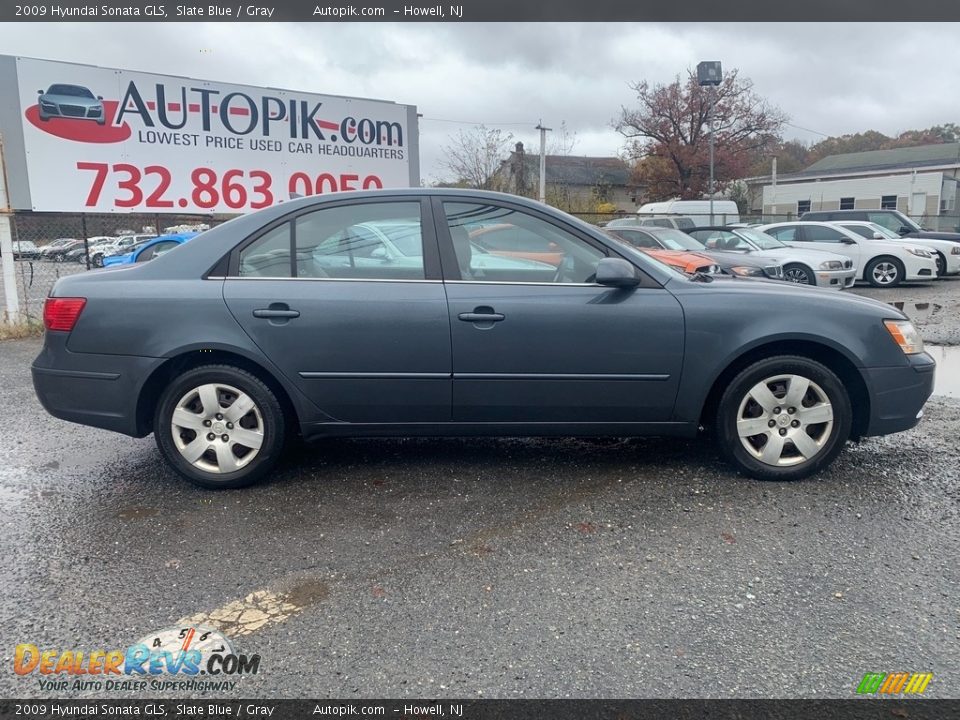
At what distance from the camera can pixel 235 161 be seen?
1121cm

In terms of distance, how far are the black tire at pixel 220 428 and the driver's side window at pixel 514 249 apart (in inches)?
52.0

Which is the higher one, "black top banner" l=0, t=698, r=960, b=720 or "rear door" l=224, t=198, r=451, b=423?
"rear door" l=224, t=198, r=451, b=423

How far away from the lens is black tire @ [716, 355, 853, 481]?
12.6 ft

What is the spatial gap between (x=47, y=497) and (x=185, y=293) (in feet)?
4.63

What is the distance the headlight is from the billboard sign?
9.88 m

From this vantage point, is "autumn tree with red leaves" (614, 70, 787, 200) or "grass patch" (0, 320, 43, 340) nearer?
"grass patch" (0, 320, 43, 340)

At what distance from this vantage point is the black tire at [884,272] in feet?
48.6

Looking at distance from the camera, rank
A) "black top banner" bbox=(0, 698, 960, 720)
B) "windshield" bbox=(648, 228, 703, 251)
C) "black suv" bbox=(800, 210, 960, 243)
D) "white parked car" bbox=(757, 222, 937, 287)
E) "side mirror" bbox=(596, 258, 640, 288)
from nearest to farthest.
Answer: "black top banner" bbox=(0, 698, 960, 720)
"side mirror" bbox=(596, 258, 640, 288)
"windshield" bbox=(648, 228, 703, 251)
"white parked car" bbox=(757, 222, 937, 287)
"black suv" bbox=(800, 210, 960, 243)

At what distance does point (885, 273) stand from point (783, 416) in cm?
1324

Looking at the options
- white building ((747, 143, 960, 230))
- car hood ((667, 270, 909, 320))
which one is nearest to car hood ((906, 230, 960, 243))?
white building ((747, 143, 960, 230))

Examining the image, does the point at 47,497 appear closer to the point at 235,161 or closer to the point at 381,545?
the point at 381,545

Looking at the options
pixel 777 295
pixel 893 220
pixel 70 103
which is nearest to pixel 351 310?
pixel 777 295

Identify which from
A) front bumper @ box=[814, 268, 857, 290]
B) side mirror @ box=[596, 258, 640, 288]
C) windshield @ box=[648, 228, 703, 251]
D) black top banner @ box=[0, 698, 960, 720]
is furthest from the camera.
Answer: front bumper @ box=[814, 268, 857, 290]

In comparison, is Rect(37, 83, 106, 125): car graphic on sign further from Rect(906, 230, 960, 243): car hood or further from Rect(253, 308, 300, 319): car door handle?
Rect(906, 230, 960, 243): car hood
